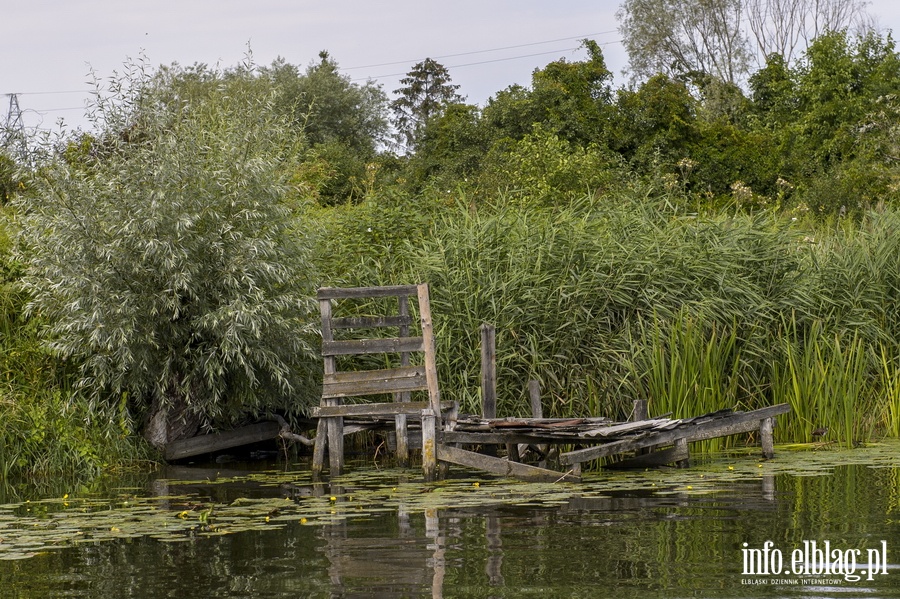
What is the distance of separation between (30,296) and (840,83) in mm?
29538

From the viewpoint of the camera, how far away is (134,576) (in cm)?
719

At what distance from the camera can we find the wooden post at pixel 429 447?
11672 mm

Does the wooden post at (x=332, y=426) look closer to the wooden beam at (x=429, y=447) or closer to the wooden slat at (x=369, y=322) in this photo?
the wooden slat at (x=369, y=322)

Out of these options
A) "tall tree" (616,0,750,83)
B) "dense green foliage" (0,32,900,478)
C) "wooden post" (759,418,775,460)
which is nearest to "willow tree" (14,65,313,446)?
"dense green foliage" (0,32,900,478)

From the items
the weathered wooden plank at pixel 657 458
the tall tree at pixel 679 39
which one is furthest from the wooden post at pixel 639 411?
the tall tree at pixel 679 39

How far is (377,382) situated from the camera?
41.6ft

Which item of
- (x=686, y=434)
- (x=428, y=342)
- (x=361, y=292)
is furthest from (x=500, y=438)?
(x=361, y=292)

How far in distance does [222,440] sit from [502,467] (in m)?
4.38

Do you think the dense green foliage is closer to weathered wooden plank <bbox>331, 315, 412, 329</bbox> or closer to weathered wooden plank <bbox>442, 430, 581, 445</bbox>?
weathered wooden plank <bbox>331, 315, 412, 329</bbox>

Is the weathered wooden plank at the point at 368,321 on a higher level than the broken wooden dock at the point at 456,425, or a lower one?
higher

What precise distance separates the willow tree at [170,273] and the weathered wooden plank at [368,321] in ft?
2.67

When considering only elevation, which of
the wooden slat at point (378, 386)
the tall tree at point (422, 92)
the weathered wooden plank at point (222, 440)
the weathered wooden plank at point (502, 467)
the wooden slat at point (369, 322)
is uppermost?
the tall tree at point (422, 92)

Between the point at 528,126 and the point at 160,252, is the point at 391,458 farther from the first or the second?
the point at 528,126

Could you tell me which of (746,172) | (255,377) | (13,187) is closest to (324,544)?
(255,377)
